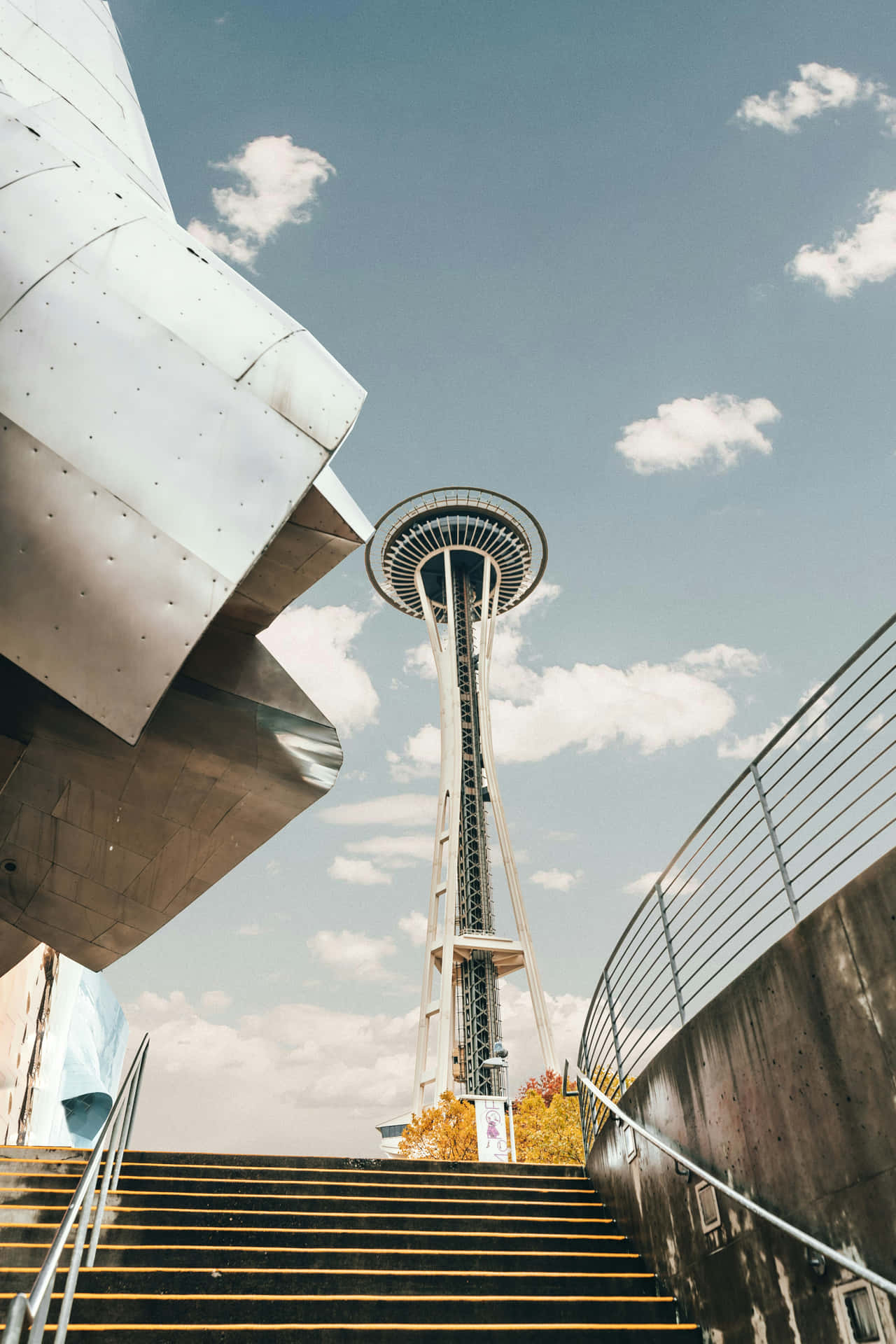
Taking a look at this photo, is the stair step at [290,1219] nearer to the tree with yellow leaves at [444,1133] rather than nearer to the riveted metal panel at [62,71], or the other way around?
the riveted metal panel at [62,71]

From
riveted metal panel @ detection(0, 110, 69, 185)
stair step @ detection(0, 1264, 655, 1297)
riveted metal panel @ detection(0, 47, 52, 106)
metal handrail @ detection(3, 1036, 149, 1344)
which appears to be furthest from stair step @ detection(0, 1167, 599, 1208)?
riveted metal panel @ detection(0, 47, 52, 106)

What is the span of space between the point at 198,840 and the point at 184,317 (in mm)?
4006

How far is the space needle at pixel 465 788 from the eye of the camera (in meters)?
41.0

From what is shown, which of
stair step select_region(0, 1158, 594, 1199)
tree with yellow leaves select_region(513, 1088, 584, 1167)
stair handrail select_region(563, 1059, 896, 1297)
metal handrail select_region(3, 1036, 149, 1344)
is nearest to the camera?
metal handrail select_region(3, 1036, 149, 1344)

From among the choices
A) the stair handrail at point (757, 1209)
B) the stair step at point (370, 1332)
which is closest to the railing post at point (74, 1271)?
the stair step at point (370, 1332)

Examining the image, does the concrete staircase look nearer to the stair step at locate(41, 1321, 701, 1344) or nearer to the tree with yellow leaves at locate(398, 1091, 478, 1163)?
the stair step at locate(41, 1321, 701, 1344)

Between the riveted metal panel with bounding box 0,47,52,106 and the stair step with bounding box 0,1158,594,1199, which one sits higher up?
the riveted metal panel with bounding box 0,47,52,106

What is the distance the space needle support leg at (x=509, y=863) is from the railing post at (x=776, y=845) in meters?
37.1

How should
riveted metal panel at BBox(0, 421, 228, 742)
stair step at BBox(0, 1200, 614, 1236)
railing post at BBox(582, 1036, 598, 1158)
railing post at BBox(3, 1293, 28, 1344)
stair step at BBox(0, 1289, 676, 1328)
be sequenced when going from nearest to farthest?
1. railing post at BBox(3, 1293, 28, 1344)
2. stair step at BBox(0, 1289, 676, 1328)
3. riveted metal panel at BBox(0, 421, 228, 742)
4. stair step at BBox(0, 1200, 614, 1236)
5. railing post at BBox(582, 1036, 598, 1158)

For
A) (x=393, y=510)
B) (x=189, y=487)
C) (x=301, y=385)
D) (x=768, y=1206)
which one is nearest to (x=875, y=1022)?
(x=768, y=1206)

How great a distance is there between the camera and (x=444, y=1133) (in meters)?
31.8

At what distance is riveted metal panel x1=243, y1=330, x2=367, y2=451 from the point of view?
523 centimetres

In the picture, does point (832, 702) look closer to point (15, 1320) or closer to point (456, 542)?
point (15, 1320)

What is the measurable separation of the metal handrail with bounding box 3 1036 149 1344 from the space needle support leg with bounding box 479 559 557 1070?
3504 cm
